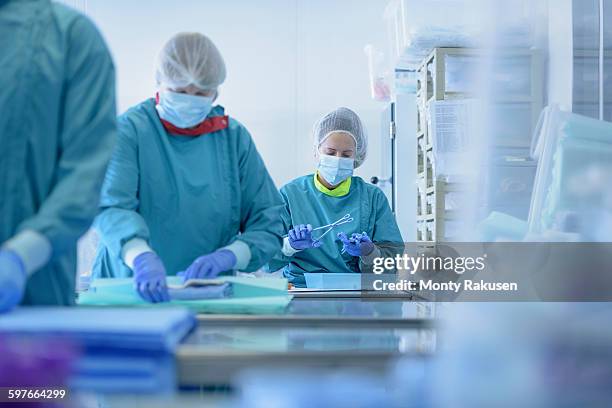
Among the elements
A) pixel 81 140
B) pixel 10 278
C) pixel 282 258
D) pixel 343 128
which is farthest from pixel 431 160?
pixel 10 278

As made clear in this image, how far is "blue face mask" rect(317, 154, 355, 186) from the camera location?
259cm

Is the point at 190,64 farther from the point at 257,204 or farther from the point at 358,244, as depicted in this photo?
the point at 358,244

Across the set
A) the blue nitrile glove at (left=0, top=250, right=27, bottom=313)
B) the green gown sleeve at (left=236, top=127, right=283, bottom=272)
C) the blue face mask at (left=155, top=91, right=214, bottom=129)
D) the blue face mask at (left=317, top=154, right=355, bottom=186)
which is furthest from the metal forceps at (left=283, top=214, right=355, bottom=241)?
the blue nitrile glove at (left=0, top=250, right=27, bottom=313)

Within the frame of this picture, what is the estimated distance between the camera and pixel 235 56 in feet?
14.1

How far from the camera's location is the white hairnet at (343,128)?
107 inches

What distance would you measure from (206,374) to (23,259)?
1.01ft

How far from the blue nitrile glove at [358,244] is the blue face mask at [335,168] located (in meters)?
0.27

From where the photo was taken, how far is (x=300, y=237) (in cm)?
238

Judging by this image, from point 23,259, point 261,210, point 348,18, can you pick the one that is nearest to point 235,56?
point 348,18

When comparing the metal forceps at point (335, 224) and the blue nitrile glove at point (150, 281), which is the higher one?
the blue nitrile glove at point (150, 281)

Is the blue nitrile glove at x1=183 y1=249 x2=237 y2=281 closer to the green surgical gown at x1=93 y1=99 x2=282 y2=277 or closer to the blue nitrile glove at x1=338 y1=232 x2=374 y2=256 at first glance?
the green surgical gown at x1=93 y1=99 x2=282 y2=277

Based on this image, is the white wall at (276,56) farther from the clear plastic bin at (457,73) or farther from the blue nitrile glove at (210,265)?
the blue nitrile glove at (210,265)

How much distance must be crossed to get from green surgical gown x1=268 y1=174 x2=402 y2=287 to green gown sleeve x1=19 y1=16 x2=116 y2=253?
1488 mm
